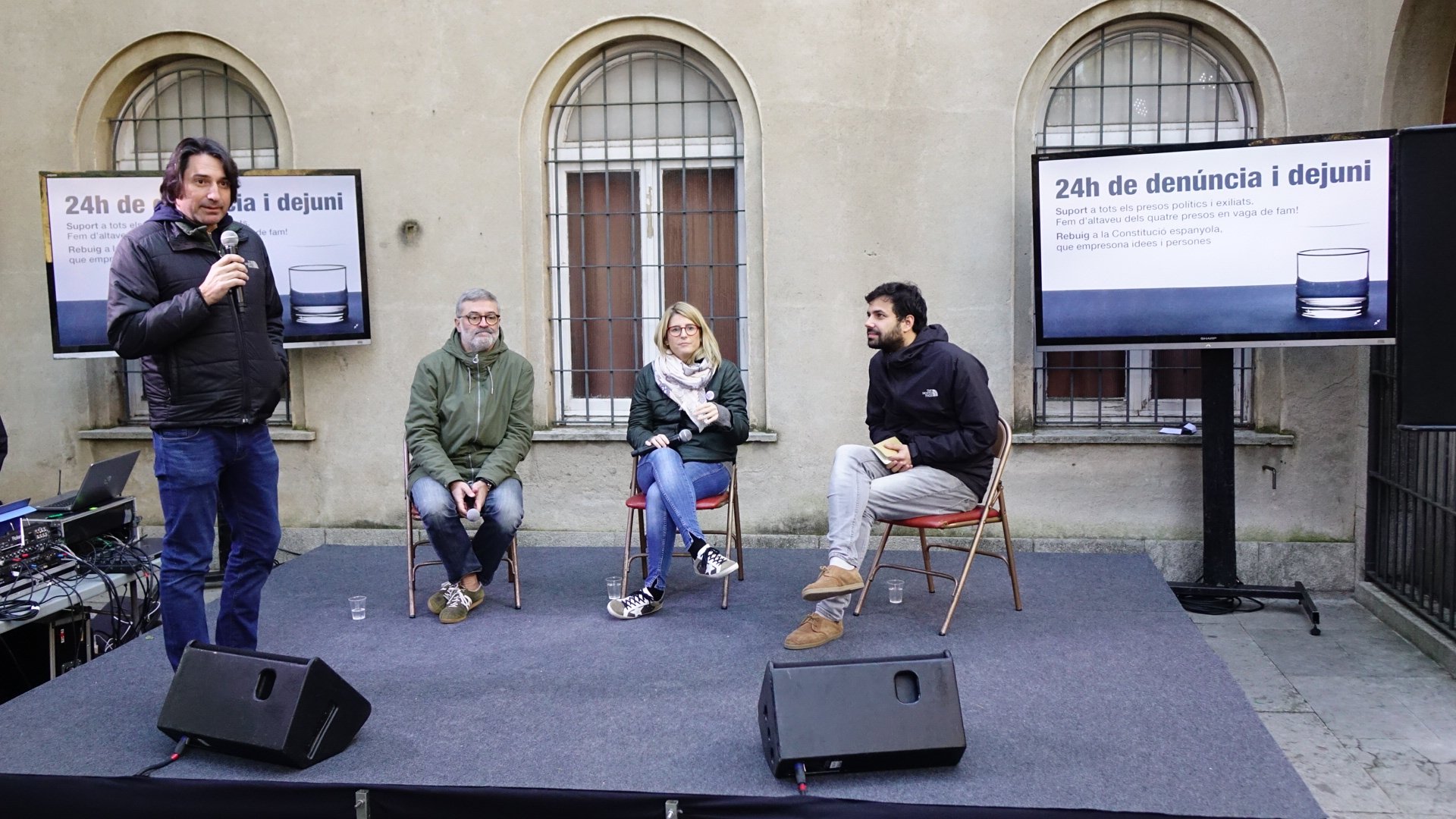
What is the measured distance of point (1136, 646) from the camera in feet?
14.2

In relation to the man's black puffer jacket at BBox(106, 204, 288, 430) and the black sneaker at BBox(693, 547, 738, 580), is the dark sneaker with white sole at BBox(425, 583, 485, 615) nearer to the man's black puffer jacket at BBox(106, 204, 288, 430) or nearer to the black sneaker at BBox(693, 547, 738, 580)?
the black sneaker at BBox(693, 547, 738, 580)

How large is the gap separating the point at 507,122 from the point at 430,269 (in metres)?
0.92

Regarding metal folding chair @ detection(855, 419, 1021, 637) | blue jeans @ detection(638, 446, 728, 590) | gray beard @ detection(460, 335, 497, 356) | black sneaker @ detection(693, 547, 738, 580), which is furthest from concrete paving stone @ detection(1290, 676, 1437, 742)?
gray beard @ detection(460, 335, 497, 356)

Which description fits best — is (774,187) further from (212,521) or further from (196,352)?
(212,521)

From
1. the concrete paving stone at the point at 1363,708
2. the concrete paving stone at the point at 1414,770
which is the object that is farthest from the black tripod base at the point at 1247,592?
the concrete paving stone at the point at 1414,770

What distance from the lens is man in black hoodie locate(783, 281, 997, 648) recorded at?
441 centimetres

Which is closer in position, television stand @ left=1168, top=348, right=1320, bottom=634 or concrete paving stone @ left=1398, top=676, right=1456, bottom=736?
concrete paving stone @ left=1398, top=676, right=1456, bottom=736

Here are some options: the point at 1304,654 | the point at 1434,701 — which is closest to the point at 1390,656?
the point at 1304,654

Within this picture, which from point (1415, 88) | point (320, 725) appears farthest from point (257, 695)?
point (1415, 88)

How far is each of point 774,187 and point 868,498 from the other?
222 cm

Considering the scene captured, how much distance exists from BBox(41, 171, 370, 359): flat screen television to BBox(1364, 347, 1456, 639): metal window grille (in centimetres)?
513

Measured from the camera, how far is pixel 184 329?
3.61 metres

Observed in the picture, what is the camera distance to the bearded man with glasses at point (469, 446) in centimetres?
480

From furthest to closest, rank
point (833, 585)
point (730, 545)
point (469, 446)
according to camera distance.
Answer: point (730, 545) → point (469, 446) → point (833, 585)
